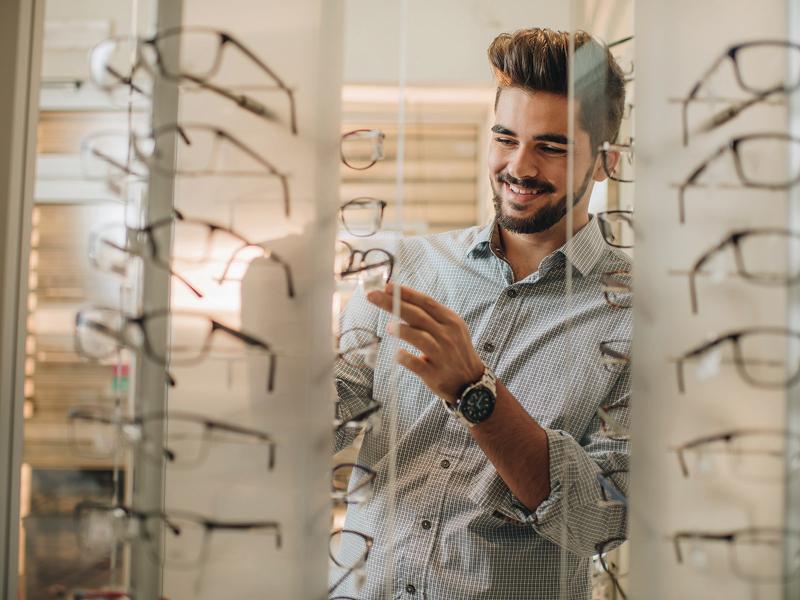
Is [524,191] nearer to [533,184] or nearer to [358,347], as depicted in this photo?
[533,184]

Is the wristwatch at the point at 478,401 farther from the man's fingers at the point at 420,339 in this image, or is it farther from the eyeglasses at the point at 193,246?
the eyeglasses at the point at 193,246

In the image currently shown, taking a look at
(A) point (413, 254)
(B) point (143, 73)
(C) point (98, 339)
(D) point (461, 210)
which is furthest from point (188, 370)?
(D) point (461, 210)

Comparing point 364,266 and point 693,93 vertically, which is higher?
point 693,93

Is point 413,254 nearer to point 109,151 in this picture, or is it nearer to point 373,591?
point 373,591

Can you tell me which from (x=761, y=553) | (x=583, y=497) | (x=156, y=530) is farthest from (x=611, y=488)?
(x=156, y=530)

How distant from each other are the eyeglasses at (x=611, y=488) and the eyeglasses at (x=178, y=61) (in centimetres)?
42

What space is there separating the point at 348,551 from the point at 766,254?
0.42m

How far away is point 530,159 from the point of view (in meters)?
0.87

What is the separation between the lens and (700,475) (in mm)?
545

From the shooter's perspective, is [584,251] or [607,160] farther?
[584,251]

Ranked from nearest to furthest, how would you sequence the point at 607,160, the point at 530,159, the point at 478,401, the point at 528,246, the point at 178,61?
the point at 178,61 → the point at 607,160 → the point at 478,401 → the point at 530,159 → the point at 528,246

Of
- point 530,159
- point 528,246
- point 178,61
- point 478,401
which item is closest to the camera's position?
point 178,61

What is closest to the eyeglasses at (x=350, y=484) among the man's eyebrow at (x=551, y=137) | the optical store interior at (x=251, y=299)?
the optical store interior at (x=251, y=299)

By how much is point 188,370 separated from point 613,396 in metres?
0.56
